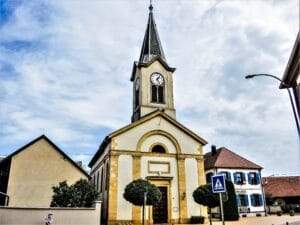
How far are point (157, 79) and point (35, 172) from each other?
646 inches

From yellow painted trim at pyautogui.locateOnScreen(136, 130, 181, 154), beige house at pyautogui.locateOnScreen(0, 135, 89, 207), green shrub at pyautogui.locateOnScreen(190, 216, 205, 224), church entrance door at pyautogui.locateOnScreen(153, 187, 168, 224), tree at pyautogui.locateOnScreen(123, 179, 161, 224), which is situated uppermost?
yellow painted trim at pyautogui.locateOnScreen(136, 130, 181, 154)

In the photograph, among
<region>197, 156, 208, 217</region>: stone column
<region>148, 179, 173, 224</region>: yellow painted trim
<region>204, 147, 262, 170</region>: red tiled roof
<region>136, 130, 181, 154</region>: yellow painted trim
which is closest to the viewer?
<region>148, 179, 173, 224</region>: yellow painted trim

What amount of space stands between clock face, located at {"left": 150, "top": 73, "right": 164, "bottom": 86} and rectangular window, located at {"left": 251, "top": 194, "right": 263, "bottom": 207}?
19.9m

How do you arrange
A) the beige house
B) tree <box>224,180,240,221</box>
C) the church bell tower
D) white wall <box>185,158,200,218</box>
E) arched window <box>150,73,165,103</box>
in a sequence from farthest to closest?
arched window <box>150,73,165,103</box> < the church bell tower < tree <box>224,180,240,221</box> < white wall <box>185,158,200,218</box> < the beige house

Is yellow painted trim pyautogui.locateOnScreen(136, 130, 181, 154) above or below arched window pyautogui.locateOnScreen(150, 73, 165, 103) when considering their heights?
below

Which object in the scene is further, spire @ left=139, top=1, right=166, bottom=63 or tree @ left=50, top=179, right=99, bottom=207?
spire @ left=139, top=1, right=166, bottom=63

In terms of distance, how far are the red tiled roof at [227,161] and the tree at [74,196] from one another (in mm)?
21719

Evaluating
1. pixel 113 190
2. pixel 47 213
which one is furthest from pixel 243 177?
pixel 47 213

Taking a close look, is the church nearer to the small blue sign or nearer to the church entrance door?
the church entrance door

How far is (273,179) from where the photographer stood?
52125mm

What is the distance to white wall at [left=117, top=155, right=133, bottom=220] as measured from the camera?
26.6 meters

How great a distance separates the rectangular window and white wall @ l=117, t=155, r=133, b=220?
21033 millimetres

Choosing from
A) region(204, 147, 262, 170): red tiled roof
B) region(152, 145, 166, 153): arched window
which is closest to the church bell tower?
region(152, 145, 166, 153): arched window

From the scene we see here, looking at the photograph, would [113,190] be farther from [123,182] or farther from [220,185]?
[220,185]
